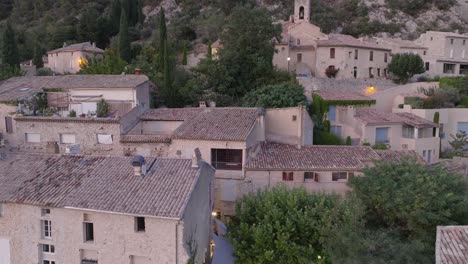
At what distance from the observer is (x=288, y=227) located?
19906mm

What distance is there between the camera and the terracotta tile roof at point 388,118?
1355 inches

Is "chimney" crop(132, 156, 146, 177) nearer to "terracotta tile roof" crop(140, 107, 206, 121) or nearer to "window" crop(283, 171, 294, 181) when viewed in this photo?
"window" crop(283, 171, 294, 181)

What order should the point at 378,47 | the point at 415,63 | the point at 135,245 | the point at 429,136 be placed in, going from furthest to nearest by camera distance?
1. the point at 378,47
2. the point at 415,63
3. the point at 429,136
4. the point at 135,245

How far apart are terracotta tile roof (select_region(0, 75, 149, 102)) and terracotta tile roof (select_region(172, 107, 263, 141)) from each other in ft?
19.4

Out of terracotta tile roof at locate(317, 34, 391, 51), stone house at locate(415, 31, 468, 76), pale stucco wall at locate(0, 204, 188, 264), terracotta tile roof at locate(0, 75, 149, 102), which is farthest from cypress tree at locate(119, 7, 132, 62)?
stone house at locate(415, 31, 468, 76)

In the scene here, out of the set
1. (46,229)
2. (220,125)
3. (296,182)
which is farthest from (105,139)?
(296,182)

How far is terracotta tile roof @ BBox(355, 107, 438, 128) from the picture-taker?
34.4 metres

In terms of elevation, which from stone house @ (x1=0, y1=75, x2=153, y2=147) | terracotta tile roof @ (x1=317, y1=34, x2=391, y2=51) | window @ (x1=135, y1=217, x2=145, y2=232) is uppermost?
terracotta tile roof @ (x1=317, y1=34, x2=391, y2=51)

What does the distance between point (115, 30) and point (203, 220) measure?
5913cm

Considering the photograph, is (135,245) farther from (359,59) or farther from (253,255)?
(359,59)

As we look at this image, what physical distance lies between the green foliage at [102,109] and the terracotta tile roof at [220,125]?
6.16 metres

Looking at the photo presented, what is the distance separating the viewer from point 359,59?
165 ft

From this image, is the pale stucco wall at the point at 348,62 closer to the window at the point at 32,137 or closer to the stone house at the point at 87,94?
the stone house at the point at 87,94

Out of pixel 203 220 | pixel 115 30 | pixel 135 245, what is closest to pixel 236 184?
pixel 203 220
